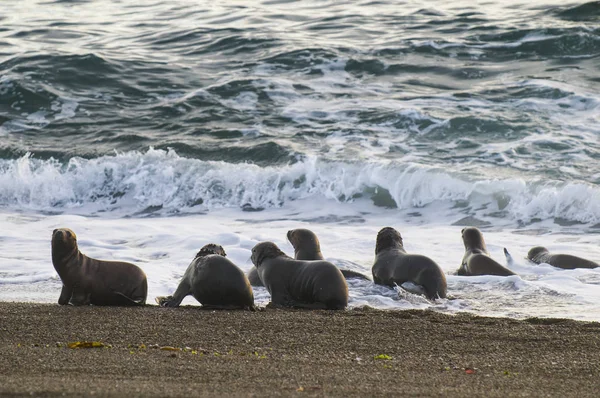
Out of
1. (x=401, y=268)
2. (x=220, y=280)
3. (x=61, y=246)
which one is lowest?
(x=401, y=268)

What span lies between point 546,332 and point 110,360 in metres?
3.31

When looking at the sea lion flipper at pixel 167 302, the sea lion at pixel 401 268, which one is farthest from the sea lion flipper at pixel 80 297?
the sea lion at pixel 401 268

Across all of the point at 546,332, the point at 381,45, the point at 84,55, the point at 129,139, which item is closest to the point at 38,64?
the point at 84,55

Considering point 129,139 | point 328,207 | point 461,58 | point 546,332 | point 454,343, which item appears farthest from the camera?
point 461,58

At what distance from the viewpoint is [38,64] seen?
22.3m

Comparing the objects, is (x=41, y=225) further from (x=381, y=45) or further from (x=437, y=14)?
(x=437, y=14)

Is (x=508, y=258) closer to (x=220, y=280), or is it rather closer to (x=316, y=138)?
(x=220, y=280)

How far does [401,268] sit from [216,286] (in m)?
2.22

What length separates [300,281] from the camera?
860 centimetres

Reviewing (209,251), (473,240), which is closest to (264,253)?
(209,251)

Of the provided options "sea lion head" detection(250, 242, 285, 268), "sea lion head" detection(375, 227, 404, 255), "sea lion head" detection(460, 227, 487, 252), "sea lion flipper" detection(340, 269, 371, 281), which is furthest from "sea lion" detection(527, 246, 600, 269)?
"sea lion head" detection(250, 242, 285, 268)

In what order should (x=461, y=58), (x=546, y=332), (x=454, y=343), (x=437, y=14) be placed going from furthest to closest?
1. (x=437, y=14)
2. (x=461, y=58)
3. (x=546, y=332)
4. (x=454, y=343)

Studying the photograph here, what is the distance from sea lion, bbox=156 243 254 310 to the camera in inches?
317

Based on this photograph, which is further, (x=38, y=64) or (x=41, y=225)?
(x=38, y=64)
